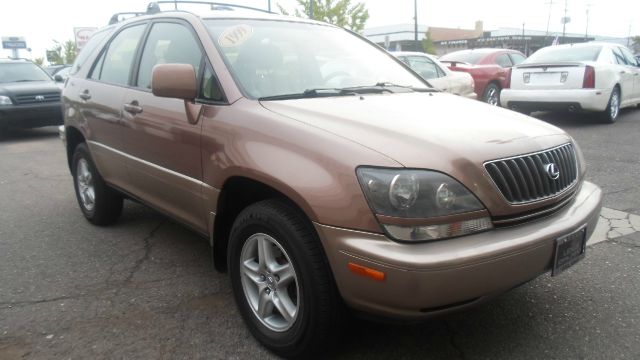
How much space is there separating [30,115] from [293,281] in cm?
991

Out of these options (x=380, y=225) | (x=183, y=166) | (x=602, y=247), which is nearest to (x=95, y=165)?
(x=183, y=166)

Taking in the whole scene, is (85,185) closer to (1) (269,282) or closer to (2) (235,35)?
(2) (235,35)

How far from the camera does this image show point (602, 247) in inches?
149

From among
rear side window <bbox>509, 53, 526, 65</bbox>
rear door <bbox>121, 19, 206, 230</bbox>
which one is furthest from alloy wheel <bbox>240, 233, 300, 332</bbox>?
rear side window <bbox>509, 53, 526, 65</bbox>

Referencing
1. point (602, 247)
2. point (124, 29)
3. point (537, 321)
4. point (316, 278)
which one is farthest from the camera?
point (124, 29)

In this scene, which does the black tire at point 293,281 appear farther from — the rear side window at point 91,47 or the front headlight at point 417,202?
the rear side window at point 91,47

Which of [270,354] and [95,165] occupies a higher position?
[95,165]

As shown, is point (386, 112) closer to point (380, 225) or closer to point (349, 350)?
point (380, 225)

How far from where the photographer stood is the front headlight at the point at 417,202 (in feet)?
6.68

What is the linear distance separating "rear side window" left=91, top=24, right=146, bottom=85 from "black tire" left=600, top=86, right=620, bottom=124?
26.2 ft

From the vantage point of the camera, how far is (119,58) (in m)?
4.10

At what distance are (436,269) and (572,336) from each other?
1194mm

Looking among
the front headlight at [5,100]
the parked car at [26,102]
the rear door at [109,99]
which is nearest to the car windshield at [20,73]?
the parked car at [26,102]

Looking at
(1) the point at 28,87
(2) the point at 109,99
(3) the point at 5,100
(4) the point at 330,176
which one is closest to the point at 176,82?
(4) the point at 330,176
